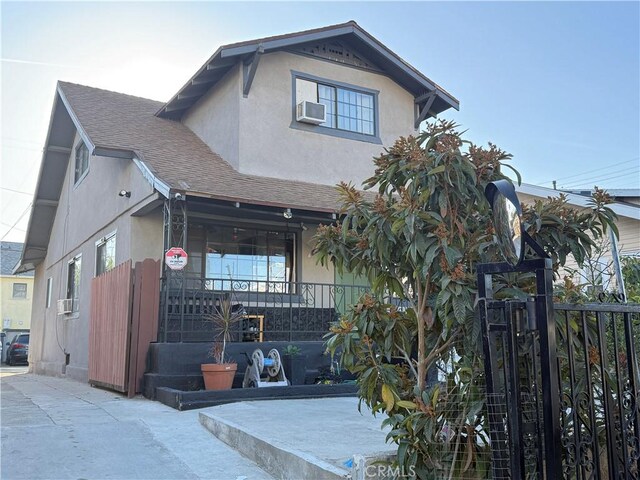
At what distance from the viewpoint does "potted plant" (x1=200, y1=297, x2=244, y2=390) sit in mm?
8070

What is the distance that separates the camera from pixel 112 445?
5.51 m

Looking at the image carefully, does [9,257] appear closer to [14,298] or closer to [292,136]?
[14,298]

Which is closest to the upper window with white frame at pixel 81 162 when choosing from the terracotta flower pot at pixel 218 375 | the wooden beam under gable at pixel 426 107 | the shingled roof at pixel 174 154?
the shingled roof at pixel 174 154

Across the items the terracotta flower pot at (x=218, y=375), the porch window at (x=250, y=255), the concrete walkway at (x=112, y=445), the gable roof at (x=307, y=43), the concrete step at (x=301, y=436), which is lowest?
the concrete walkway at (x=112, y=445)

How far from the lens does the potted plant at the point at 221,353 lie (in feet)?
26.5

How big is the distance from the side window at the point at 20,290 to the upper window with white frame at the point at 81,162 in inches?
1079

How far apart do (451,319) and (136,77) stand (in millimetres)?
12382

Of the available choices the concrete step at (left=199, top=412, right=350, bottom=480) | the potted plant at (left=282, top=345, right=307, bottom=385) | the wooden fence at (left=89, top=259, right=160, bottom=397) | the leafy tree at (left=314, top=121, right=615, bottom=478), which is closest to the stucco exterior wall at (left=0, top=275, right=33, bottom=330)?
the wooden fence at (left=89, top=259, right=160, bottom=397)

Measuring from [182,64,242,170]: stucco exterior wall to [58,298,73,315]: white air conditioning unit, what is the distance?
5.52 m

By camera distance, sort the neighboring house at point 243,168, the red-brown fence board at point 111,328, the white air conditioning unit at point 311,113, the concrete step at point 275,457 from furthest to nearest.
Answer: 1. the white air conditioning unit at point 311,113
2. the neighboring house at point 243,168
3. the red-brown fence board at point 111,328
4. the concrete step at point 275,457

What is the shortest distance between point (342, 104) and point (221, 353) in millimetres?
7197

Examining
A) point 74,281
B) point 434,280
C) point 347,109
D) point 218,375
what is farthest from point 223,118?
point 434,280

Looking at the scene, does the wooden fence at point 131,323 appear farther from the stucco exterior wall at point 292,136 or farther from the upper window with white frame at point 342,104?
the upper window with white frame at point 342,104

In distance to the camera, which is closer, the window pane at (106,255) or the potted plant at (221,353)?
the potted plant at (221,353)
